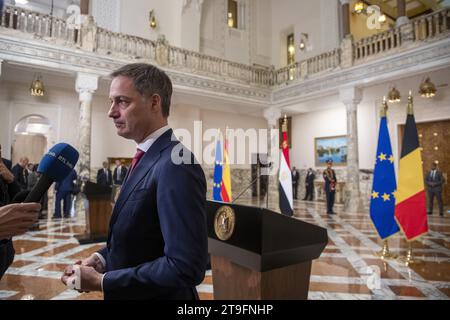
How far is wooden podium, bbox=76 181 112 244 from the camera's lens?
18.8ft

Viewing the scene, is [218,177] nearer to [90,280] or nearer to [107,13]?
[90,280]

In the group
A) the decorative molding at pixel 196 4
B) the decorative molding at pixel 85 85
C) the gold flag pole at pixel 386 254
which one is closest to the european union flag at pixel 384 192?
the gold flag pole at pixel 386 254

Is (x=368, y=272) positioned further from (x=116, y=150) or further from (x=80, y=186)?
(x=116, y=150)

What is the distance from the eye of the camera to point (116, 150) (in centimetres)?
1220

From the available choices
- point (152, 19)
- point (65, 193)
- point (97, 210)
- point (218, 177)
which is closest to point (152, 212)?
point (97, 210)

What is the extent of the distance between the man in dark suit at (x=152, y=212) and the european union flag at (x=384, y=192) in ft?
14.9

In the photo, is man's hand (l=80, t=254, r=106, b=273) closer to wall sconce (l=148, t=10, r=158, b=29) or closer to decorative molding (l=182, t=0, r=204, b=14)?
wall sconce (l=148, t=10, r=158, b=29)

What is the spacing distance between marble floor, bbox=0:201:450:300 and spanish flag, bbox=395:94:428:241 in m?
0.55

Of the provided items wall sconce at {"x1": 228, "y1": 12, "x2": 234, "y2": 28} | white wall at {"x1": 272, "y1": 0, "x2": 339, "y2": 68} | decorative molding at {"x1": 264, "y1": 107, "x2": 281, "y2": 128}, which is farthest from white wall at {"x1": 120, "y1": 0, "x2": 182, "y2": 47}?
white wall at {"x1": 272, "y1": 0, "x2": 339, "y2": 68}

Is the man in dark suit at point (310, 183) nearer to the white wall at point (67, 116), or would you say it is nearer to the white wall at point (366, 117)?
the white wall at point (366, 117)

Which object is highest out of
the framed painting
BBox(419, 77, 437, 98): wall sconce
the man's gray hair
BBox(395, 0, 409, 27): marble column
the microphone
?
BBox(395, 0, 409, 27): marble column

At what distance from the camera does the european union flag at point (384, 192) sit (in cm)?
477

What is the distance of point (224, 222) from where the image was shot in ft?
5.74

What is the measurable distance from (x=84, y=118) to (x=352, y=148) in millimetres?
9158
